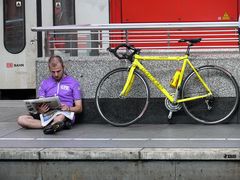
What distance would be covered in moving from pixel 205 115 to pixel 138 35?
1.62 meters

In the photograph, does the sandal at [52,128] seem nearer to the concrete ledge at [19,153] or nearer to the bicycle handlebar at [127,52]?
the concrete ledge at [19,153]

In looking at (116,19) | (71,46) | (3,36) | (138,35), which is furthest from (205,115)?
(3,36)

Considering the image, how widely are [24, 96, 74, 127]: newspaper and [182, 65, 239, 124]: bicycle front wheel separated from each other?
5.19ft

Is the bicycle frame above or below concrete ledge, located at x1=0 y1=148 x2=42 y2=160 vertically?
above

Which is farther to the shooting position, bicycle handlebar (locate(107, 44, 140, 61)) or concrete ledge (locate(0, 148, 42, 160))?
bicycle handlebar (locate(107, 44, 140, 61))

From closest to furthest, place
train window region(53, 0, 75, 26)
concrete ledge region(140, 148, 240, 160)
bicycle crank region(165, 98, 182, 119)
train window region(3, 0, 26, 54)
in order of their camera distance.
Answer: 1. concrete ledge region(140, 148, 240, 160)
2. bicycle crank region(165, 98, 182, 119)
3. train window region(53, 0, 75, 26)
4. train window region(3, 0, 26, 54)

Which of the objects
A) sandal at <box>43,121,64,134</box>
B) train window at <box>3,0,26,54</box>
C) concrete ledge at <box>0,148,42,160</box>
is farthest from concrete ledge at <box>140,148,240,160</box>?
train window at <box>3,0,26,54</box>

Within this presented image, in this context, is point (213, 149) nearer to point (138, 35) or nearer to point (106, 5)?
point (138, 35)

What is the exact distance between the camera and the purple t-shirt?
7.17 meters

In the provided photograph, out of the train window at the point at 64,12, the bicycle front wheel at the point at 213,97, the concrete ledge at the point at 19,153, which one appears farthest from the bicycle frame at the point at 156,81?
the train window at the point at 64,12

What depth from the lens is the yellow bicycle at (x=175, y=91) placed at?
279 inches

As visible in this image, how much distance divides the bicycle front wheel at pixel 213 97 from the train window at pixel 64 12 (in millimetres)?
3605

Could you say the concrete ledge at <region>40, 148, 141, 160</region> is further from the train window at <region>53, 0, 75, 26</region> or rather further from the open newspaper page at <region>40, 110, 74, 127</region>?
the train window at <region>53, 0, 75, 26</region>

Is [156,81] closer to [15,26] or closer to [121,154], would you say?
[121,154]
